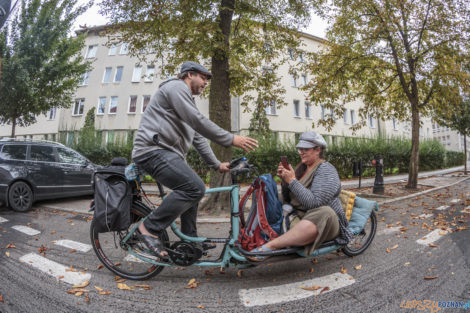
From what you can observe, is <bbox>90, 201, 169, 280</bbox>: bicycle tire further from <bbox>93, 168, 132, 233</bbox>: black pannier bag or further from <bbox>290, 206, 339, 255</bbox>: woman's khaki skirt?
<bbox>290, 206, 339, 255</bbox>: woman's khaki skirt

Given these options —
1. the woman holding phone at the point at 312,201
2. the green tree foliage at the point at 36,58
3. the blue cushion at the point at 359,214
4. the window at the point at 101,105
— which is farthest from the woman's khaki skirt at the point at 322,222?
the window at the point at 101,105

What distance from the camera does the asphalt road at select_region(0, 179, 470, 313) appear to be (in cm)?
220

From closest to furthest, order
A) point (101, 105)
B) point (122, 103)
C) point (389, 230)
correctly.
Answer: point (389, 230) → point (122, 103) → point (101, 105)

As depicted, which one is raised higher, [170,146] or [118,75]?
[118,75]

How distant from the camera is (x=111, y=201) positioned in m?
2.49

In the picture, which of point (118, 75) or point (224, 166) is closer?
point (224, 166)

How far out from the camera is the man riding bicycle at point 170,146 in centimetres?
234

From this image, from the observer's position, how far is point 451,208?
634cm

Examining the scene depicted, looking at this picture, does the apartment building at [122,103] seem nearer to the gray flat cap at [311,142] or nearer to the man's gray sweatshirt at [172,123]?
the gray flat cap at [311,142]

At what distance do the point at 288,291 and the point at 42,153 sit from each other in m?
7.30

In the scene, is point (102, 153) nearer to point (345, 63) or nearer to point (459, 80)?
point (345, 63)

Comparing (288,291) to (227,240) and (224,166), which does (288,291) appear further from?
(224,166)

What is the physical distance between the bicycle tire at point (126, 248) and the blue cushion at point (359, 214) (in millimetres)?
2059

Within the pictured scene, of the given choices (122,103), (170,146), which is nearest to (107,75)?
(122,103)
